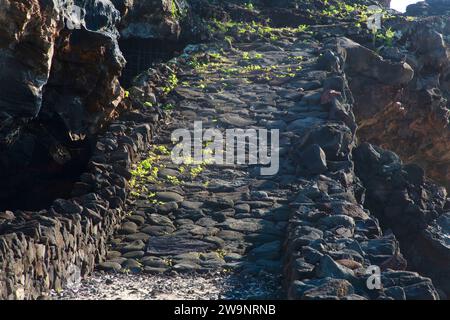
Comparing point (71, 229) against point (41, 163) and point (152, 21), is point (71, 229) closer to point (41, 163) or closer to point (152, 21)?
point (41, 163)

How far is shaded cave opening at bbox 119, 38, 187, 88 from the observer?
19.2 metres

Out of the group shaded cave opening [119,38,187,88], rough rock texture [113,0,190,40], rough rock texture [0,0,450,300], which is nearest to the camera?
rough rock texture [0,0,450,300]

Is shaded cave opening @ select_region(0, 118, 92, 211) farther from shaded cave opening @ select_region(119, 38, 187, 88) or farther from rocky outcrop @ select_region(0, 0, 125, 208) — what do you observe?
shaded cave opening @ select_region(119, 38, 187, 88)

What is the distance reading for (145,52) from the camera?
19688 millimetres

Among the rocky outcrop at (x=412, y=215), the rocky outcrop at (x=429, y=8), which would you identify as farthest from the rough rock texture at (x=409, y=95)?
the rocky outcrop at (x=412, y=215)

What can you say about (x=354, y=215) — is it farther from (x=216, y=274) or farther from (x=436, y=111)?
(x=436, y=111)

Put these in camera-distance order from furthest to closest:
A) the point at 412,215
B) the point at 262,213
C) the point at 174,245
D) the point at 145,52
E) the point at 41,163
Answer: the point at 145,52, the point at 412,215, the point at 41,163, the point at 262,213, the point at 174,245

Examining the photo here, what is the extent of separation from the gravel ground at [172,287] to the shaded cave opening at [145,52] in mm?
8763

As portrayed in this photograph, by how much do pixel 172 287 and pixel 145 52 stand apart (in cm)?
1021

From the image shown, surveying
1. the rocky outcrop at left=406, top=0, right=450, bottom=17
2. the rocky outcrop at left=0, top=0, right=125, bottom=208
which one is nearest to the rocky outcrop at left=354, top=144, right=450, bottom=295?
the rocky outcrop at left=0, top=0, right=125, bottom=208

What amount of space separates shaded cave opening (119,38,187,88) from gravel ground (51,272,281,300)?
28.8 feet

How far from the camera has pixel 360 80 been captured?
1869cm

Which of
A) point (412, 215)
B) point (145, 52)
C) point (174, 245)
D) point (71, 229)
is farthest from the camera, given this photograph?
point (145, 52)

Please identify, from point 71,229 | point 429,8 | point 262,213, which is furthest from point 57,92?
point 429,8
